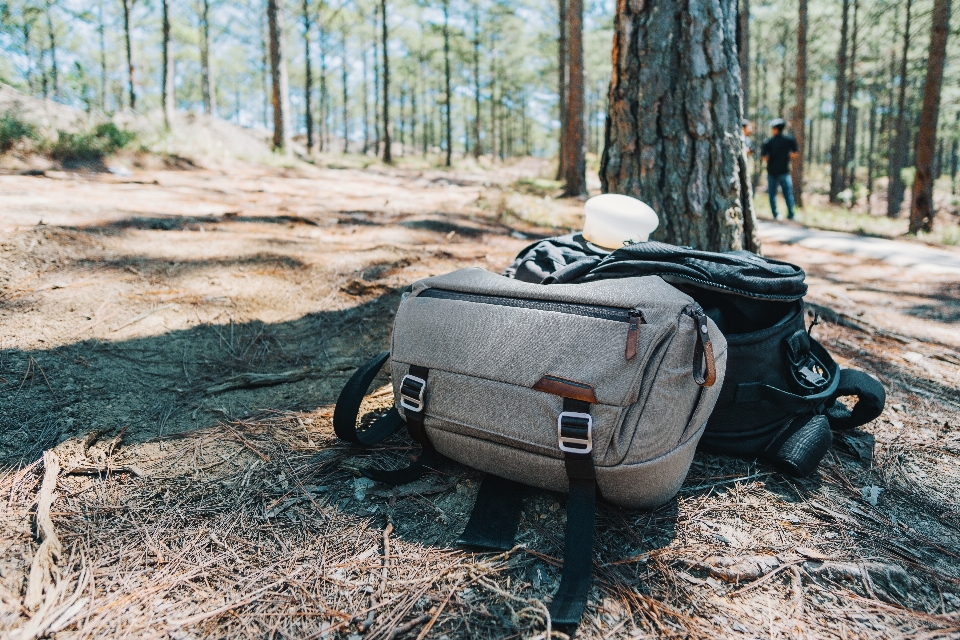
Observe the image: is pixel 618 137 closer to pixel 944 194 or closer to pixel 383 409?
pixel 383 409

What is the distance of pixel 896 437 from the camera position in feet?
6.24

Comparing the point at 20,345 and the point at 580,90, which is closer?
the point at 20,345

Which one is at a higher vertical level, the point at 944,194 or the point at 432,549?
the point at 944,194

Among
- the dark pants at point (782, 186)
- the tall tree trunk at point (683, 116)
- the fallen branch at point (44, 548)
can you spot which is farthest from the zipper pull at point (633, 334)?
the dark pants at point (782, 186)

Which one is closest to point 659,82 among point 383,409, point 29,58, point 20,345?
point 383,409

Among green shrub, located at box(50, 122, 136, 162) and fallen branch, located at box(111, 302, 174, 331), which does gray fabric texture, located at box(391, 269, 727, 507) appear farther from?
green shrub, located at box(50, 122, 136, 162)

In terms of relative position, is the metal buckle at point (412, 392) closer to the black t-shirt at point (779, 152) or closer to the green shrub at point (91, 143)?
the green shrub at point (91, 143)

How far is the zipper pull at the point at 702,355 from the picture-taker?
4.26 feet

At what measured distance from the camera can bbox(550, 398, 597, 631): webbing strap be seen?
1.12 meters

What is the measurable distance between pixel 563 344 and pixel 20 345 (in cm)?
218

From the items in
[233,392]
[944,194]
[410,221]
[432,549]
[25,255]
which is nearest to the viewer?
[432,549]

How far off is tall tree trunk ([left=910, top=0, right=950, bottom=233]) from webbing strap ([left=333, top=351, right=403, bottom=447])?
11444mm

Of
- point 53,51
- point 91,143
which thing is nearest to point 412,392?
point 91,143

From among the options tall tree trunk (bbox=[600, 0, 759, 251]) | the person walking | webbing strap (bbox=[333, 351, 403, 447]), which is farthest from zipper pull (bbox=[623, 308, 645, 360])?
the person walking
